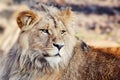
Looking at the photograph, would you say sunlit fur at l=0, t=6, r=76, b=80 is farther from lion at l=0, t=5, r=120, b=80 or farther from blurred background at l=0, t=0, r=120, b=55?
blurred background at l=0, t=0, r=120, b=55

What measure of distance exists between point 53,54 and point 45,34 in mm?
94

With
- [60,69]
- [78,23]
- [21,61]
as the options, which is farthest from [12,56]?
[78,23]

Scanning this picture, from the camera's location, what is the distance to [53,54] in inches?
Result: 87.5

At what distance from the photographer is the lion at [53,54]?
226 cm

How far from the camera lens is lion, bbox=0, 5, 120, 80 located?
2264 mm

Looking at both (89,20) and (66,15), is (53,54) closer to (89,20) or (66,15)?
(66,15)

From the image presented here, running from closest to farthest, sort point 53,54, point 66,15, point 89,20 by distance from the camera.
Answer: point 53,54
point 66,15
point 89,20

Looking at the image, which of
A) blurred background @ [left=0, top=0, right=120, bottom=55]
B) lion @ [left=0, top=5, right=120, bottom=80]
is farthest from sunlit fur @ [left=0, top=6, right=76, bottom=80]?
blurred background @ [left=0, top=0, right=120, bottom=55]

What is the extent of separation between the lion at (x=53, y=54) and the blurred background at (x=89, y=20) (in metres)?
0.18

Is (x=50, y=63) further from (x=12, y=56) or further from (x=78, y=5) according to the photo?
(x=78, y=5)

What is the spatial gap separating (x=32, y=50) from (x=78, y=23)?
371 mm

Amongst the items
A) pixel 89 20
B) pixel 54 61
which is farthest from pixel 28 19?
pixel 89 20

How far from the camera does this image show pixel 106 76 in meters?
2.38

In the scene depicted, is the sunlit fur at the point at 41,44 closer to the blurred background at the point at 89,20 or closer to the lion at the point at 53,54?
the lion at the point at 53,54
